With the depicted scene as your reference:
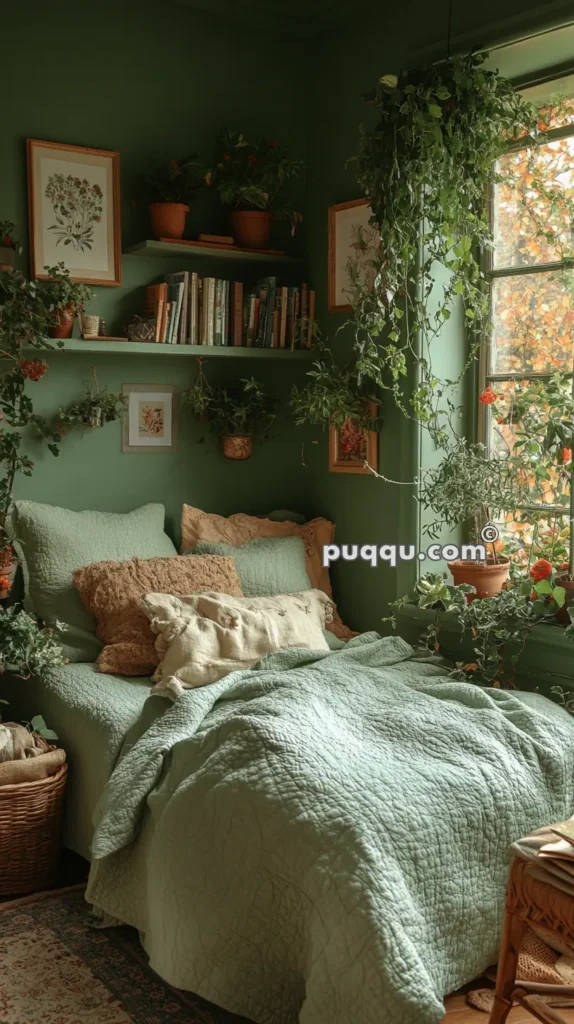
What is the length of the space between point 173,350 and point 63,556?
0.90m

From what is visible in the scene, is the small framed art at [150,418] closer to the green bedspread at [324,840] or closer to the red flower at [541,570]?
the green bedspread at [324,840]

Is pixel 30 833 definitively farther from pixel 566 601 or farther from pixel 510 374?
pixel 510 374

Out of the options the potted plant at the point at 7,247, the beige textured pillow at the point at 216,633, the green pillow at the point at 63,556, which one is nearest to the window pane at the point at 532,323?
the beige textured pillow at the point at 216,633

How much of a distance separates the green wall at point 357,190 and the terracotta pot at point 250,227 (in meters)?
0.27

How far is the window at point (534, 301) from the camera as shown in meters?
3.36

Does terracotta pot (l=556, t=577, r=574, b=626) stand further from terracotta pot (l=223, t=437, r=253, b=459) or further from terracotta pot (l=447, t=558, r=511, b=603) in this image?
terracotta pot (l=223, t=437, r=253, b=459)

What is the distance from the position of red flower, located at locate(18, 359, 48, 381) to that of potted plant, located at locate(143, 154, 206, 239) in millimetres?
784

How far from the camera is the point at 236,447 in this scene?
13.6 feet

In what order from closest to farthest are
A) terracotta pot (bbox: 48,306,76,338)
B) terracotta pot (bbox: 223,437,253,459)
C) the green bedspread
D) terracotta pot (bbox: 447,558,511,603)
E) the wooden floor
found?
the green bedspread < the wooden floor < terracotta pot (bbox: 447,558,511,603) < terracotta pot (bbox: 48,306,76,338) < terracotta pot (bbox: 223,437,253,459)

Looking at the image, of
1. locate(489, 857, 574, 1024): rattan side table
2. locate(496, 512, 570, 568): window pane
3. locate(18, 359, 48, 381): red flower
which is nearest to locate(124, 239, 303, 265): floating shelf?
locate(18, 359, 48, 381): red flower

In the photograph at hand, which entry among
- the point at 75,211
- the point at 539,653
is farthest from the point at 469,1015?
the point at 75,211

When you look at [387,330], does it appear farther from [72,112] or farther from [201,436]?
[72,112]

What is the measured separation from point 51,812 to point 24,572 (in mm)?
902

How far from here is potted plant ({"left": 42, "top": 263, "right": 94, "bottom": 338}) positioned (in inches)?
140
